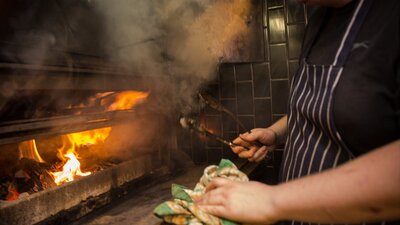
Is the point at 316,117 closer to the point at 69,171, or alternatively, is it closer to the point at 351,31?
the point at 351,31

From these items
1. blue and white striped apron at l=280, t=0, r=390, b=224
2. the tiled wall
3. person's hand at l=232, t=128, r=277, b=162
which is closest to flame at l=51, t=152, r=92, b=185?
the tiled wall

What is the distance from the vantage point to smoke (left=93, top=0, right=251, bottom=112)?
268 cm

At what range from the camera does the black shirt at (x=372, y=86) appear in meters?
0.92

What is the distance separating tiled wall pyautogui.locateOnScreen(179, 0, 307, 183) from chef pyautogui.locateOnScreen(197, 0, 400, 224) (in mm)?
1408

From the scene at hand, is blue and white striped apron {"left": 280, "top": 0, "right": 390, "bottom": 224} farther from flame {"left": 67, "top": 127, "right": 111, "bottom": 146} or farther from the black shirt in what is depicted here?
flame {"left": 67, "top": 127, "right": 111, "bottom": 146}

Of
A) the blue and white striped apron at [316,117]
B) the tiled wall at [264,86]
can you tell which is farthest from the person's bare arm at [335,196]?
the tiled wall at [264,86]

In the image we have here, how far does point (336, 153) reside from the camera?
112 cm

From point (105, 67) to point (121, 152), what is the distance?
38.4 inches

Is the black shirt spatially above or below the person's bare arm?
above

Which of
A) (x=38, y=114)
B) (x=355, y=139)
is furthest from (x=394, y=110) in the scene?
(x=38, y=114)

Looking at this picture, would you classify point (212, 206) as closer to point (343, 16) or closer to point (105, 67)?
point (343, 16)

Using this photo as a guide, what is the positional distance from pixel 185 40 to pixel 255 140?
1.59m

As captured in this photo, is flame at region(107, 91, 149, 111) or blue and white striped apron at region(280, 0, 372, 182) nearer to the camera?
blue and white striped apron at region(280, 0, 372, 182)

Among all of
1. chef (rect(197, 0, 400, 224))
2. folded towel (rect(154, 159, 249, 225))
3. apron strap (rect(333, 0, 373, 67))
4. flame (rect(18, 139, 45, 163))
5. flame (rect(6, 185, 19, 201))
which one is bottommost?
flame (rect(6, 185, 19, 201))
